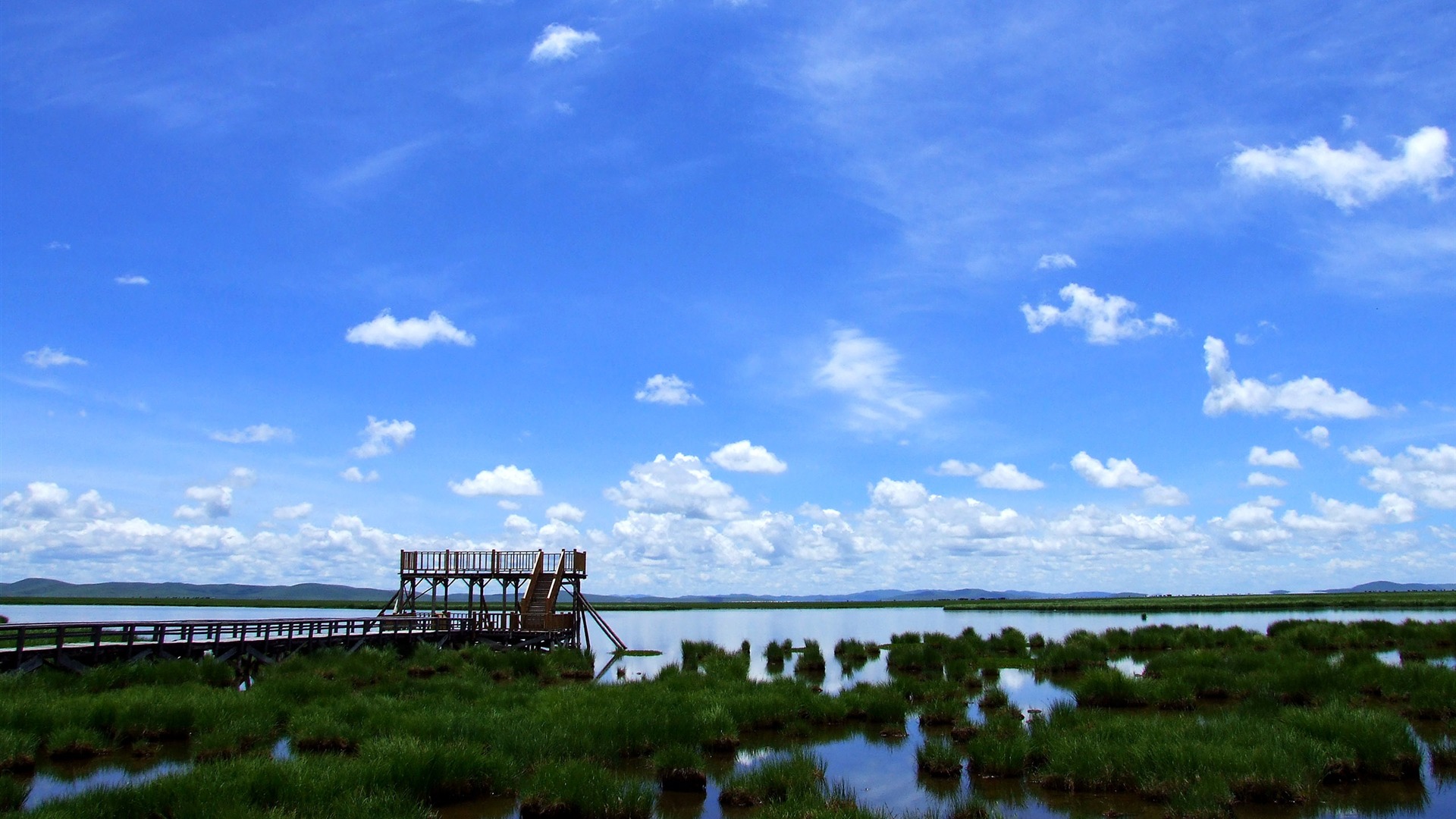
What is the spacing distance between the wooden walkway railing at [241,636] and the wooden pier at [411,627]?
0.05 m

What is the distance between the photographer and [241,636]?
1260 inches

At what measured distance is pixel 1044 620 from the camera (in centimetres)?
8119

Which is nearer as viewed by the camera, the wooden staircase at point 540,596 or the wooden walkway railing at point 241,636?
the wooden walkway railing at point 241,636

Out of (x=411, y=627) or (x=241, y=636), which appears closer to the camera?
(x=241, y=636)

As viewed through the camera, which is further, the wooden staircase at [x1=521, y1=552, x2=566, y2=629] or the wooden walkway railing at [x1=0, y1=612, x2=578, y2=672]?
the wooden staircase at [x1=521, y1=552, x2=566, y2=629]

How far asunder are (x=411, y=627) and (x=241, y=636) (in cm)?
1177

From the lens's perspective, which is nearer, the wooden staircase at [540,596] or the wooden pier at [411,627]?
the wooden pier at [411,627]

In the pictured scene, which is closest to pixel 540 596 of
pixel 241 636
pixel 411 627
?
pixel 411 627

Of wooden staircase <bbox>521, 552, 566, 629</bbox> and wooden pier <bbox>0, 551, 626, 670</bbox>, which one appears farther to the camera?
wooden staircase <bbox>521, 552, 566, 629</bbox>

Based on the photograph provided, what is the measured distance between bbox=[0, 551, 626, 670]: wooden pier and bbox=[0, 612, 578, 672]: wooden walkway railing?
51 mm

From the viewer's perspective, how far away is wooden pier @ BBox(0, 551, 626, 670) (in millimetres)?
30891

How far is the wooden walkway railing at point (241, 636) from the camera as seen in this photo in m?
25.7

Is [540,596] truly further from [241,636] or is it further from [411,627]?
[241,636]

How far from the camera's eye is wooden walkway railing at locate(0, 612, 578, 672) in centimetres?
2572
